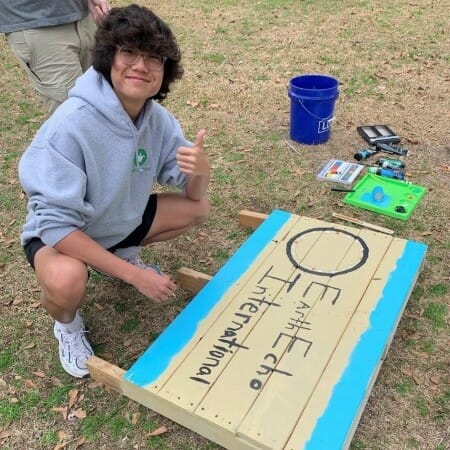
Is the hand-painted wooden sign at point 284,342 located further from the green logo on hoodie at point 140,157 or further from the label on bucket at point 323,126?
the label on bucket at point 323,126

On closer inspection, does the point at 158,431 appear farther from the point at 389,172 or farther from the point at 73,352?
the point at 389,172

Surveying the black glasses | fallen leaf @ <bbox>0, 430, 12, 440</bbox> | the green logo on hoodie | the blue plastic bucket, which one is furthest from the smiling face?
the blue plastic bucket

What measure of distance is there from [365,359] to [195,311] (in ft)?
2.62

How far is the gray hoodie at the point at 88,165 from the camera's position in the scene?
202cm

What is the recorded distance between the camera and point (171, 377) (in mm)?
2123

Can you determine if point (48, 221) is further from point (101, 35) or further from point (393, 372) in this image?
point (393, 372)

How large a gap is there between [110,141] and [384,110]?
327cm

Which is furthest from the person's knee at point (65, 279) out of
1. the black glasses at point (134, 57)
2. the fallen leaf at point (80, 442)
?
the black glasses at point (134, 57)

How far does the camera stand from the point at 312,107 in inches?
159

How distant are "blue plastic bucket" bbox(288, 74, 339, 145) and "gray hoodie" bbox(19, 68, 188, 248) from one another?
6.17 ft

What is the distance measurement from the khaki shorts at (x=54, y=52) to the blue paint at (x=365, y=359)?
2213 mm

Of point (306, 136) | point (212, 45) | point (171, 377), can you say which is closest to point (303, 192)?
point (306, 136)

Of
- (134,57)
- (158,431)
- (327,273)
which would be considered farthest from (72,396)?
(134,57)

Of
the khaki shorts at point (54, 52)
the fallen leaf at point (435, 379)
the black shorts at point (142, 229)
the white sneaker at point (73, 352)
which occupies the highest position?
the khaki shorts at point (54, 52)
